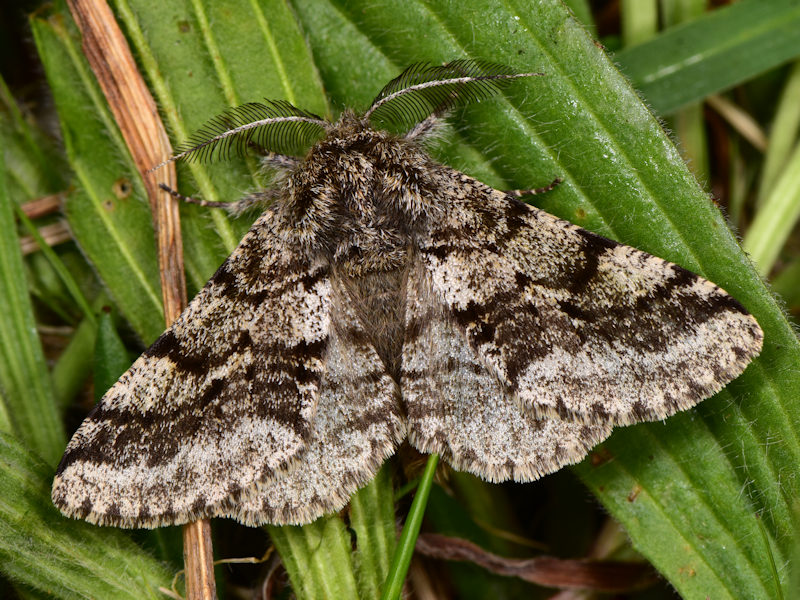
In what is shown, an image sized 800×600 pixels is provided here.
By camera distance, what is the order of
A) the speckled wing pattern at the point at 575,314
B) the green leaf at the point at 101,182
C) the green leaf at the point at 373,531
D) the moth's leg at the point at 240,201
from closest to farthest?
1. the speckled wing pattern at the point at 575,314
2. the green leaf at the point at 373,531
3. the moth's leg at the point at 240,201
4. the green leaf at the point at 101,182

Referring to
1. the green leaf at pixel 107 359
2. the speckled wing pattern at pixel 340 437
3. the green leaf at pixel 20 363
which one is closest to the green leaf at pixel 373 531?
the speckled wing pattern at pixel 340 437

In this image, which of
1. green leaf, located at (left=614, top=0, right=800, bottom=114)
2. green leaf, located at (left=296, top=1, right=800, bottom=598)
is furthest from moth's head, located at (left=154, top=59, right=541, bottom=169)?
green leaf, located at (left=614, top=0, right=800, bottom=114)

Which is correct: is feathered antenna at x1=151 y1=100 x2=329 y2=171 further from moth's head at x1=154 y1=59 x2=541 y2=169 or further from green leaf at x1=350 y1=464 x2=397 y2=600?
green leaf at x1=350 y1=464 x2=397 y2=600

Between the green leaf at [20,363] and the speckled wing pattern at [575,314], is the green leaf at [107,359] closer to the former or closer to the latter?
the green leaf at [20,363]

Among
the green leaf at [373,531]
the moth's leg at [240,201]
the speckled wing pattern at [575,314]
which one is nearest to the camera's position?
the speckled wing pattern at [575,314]

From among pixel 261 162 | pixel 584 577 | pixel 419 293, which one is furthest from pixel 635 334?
pixel 261 162
